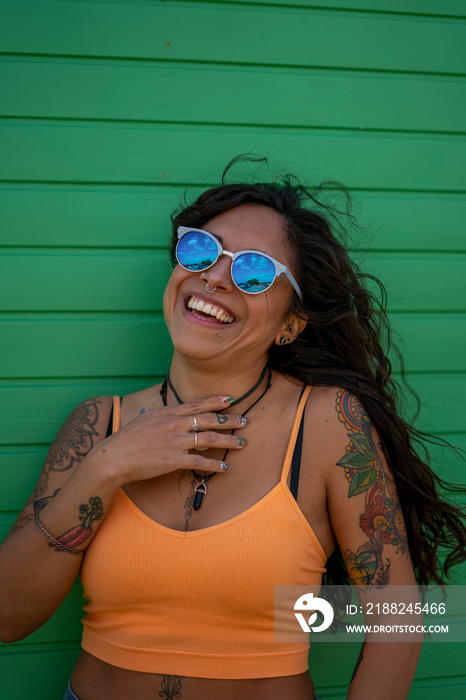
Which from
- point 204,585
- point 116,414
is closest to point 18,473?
point 116,414

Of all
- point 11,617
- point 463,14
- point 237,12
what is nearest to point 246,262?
point 237,12

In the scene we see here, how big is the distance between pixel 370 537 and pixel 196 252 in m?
1.18

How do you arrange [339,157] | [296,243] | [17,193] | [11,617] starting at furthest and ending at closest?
1. [339,157]
2. [17,193]
3. [296,243]
4. [11,617]

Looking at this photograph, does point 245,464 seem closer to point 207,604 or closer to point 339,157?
point 207,604

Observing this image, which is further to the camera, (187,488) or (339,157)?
(339,157)

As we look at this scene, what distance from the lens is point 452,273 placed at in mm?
2652

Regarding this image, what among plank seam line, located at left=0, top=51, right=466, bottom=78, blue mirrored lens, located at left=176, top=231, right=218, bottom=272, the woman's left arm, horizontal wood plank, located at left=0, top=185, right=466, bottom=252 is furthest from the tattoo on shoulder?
plank seam line, located at left=0, top=51, right=466, bottom=78

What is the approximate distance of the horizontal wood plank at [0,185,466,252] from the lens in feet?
7.93

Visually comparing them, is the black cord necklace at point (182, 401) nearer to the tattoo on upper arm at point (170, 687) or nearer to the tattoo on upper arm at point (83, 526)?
the tattoo on upper arm at point (83, 526)

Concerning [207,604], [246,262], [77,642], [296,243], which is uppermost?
[296,243]

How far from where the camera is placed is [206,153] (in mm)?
2521

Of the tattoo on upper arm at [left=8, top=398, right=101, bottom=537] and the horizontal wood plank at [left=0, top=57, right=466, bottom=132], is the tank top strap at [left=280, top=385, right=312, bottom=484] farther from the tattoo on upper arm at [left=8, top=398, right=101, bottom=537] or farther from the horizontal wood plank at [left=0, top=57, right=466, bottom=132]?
the horizontal wood plank at [left=0, top=57, right=466, bottom=132]

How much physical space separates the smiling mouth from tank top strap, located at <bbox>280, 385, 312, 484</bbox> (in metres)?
0.40

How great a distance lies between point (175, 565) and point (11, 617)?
2.21 ft
